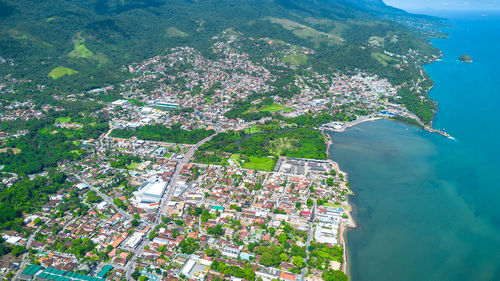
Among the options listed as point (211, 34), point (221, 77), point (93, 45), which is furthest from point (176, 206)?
point (211, 34)

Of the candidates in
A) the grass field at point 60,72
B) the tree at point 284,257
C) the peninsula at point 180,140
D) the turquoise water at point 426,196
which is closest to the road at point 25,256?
the peninsula at point 180,140

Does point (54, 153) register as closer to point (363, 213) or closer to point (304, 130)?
point (304, 130)

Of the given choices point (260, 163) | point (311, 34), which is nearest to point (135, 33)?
point (311, 34)

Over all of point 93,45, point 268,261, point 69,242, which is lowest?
point 69,242

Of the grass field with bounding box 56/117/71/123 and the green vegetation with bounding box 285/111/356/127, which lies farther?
the grass field with bounding box 56/117/71/123

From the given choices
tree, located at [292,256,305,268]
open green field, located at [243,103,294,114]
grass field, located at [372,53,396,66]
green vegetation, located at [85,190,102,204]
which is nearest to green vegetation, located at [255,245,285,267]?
tree, located at [292,256,305,268]

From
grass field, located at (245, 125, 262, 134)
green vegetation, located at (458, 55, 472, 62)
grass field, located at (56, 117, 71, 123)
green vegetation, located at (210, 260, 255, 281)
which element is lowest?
grass field, located at (56, 117, 71, 123)

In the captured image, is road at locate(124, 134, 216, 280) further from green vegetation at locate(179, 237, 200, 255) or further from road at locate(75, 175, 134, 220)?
green vegetation at locate(179, 237, 200, 255)
